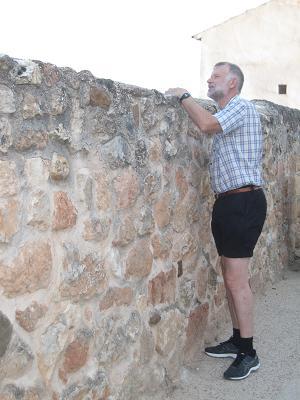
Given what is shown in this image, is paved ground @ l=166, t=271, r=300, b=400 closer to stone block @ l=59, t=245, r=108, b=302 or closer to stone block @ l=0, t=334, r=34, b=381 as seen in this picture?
stone block @ l=59, t=245, r=108, b=302

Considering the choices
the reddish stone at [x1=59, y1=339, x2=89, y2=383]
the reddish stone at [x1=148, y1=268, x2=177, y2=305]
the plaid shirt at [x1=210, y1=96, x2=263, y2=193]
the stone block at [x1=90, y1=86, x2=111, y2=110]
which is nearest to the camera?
the reddish stone at [x1=59, y1=339, x2=89, y2=383]

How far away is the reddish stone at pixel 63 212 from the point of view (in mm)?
2062

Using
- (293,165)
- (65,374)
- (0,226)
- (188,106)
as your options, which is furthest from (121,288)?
(293,165)

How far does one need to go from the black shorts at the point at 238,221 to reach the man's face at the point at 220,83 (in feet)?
1.88

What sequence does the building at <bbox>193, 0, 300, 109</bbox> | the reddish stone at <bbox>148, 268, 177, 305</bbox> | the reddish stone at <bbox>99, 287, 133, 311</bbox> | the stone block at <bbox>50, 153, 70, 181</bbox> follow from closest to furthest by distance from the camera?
1. the stone block at <bbox>50, 153, 70, 181</bbox>
2. the reddish stone at <bbox>99, 287, 133, 311</bbox>
3. the reddish stone at <bbox>148, 268, 177, 305</bbox>
4. the building at <bbox>193, 0, 300, 109</bbox>

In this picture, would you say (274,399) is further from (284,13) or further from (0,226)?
(284,13)

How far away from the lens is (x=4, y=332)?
1835mm

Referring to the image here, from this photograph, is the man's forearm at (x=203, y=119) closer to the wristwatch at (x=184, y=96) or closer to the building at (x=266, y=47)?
the wristwatch at (x=184, y=96)

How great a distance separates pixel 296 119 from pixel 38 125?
4496 mm

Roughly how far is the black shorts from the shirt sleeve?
1.30 ft

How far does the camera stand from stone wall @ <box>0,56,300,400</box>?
190cm

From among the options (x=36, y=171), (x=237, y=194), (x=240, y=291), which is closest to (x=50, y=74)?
(x=36, y=171)

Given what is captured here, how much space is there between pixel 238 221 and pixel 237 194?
152 mm

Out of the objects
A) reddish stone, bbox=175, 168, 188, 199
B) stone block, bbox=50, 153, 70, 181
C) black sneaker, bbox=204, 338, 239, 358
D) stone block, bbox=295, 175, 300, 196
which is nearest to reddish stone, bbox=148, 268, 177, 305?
reddish stone, bbox=175, 168, 188, 199
